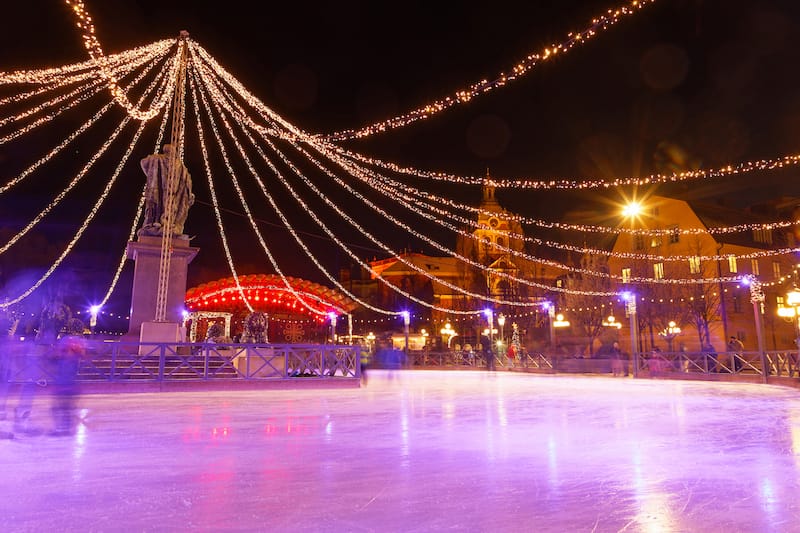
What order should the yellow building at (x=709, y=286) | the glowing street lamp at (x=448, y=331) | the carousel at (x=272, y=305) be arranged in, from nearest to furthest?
the yellow building at (x=709, y=286) → the carousel at (x=272, y=305) → the glowing street lamp at (x=448, y=331)

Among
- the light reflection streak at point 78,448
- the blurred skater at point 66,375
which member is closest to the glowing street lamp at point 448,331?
the blurred skater at point 66,375

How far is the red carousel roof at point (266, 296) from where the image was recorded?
40219 millimetres

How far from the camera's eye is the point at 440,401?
453 inches

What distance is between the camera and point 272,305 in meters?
45.8

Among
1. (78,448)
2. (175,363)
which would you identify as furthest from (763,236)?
(78,448)

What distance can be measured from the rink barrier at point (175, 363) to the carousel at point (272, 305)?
20.4 metres

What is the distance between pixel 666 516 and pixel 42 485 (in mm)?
4435

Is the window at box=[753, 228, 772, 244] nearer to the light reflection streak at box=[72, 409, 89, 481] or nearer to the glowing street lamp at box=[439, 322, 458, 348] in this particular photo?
the glowing street lamp at box=[439, 322, 458, 348]

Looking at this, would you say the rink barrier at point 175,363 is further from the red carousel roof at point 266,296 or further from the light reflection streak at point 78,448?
the red carousel roof at point 266,296

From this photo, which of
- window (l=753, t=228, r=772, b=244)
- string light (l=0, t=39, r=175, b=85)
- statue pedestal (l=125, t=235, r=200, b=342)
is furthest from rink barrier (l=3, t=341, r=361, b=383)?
window (l=753, t=228, r=772, b=244)

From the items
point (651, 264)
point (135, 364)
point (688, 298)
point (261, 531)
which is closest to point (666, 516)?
point (261, 531)

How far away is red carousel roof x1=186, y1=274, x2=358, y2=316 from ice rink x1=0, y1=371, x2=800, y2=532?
107ft

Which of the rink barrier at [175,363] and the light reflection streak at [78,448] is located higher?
the rink barrier at [175,363]

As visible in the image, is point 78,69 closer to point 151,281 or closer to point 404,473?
point 151,281
